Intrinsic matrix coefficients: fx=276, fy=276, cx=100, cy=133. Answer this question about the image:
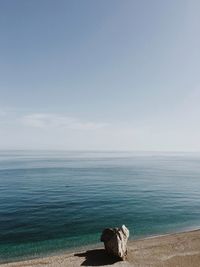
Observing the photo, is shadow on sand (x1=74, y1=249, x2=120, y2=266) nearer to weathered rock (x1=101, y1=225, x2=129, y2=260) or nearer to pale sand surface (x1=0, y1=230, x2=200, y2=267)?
pale sand surface (x1=0, y1=230, x2=200, y2=267)

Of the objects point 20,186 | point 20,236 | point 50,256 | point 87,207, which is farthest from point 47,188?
point 50,256

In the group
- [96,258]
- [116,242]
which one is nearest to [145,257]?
[116,242]

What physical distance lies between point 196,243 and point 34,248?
22076 mm

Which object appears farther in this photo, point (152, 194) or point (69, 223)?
point (152, 194)

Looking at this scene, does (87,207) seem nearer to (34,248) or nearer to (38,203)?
(38,203)

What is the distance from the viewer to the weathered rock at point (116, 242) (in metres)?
31.7

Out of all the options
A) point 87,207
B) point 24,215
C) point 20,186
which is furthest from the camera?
point 20,186

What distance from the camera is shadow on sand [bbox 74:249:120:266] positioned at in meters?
30.8

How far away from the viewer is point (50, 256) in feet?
113

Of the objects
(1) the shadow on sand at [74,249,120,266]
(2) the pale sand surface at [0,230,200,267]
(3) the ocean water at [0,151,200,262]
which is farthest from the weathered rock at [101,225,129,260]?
(3) the ocean water at [0,151,200,262]

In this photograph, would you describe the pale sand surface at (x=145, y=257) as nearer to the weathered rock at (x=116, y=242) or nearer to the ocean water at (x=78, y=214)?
the weathered rock at (x=116, y=242)

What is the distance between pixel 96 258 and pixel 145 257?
588cm

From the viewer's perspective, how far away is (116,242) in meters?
32.0

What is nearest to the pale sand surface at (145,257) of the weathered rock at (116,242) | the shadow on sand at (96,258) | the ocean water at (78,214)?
the shadow on sand at (96,258)
